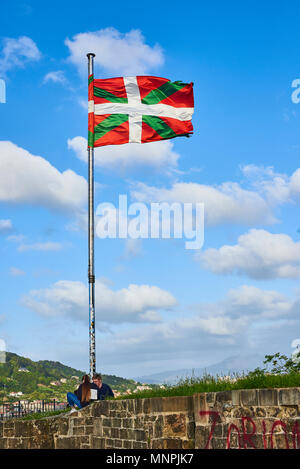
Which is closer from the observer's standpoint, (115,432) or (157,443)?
(157,443)

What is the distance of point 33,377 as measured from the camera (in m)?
75.7

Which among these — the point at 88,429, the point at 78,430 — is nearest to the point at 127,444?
the point at 88,429

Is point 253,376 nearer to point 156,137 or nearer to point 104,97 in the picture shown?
point 156,137

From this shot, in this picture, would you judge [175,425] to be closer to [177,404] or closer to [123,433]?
[177,404]

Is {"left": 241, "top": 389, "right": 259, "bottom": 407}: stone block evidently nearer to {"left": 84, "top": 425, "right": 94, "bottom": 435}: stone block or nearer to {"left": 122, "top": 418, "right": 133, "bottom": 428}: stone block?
{"left": 122, "top": 418, "right": 133, "bottom": 428}: stone block

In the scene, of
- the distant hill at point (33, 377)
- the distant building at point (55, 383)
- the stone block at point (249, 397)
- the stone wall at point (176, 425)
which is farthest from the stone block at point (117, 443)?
the distant building at point (55, 383)

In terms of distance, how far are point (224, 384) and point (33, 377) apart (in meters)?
64.9

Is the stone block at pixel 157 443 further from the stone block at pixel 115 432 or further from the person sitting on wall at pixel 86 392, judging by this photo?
the person sitting on wall at pixel 86 392

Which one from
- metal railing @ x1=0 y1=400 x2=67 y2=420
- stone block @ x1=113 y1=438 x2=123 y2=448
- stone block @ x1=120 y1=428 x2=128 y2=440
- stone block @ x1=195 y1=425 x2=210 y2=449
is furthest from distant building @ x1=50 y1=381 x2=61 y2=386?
stone block @ x1=195 y1=425 x2=210 y2=449

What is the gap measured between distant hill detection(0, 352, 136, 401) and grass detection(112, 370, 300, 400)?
131ft

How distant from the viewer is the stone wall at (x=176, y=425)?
12154mm

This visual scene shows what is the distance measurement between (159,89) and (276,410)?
463 inches
